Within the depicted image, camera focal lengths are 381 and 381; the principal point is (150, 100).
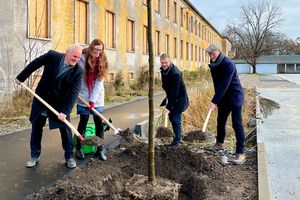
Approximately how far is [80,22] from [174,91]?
12.0 metres

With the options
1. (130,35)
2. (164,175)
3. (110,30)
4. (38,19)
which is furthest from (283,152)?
(130,35)

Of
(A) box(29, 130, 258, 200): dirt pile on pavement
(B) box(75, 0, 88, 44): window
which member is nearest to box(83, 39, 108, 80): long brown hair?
(A) box(29, 130, 258, 200): dirt pile on pavement

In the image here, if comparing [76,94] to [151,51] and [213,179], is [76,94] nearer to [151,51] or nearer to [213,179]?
[151,51]

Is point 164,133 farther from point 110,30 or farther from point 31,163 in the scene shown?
point 110,30

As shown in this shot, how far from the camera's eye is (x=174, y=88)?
6.47 meters

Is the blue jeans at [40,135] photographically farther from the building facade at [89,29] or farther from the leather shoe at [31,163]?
the building facade at [89,29]

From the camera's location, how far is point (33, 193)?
14.5 feet

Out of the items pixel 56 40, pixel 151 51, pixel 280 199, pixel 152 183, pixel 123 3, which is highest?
pixel 123 3

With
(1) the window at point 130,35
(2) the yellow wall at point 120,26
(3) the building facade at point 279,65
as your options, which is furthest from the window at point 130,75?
(3) the building facade at point 279,65

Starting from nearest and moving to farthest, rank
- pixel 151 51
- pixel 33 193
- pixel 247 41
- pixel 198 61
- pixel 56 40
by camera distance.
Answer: pixel 151 51 < pixel 33 193 < pixel 56 40 < pixel 198 61 < pixel 247 41

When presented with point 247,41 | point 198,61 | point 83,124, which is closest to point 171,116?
point 83,124

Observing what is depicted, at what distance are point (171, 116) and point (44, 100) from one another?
2.36 meters

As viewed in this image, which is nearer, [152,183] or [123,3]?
[152,183]

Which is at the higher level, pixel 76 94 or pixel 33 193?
pixel 76 94
